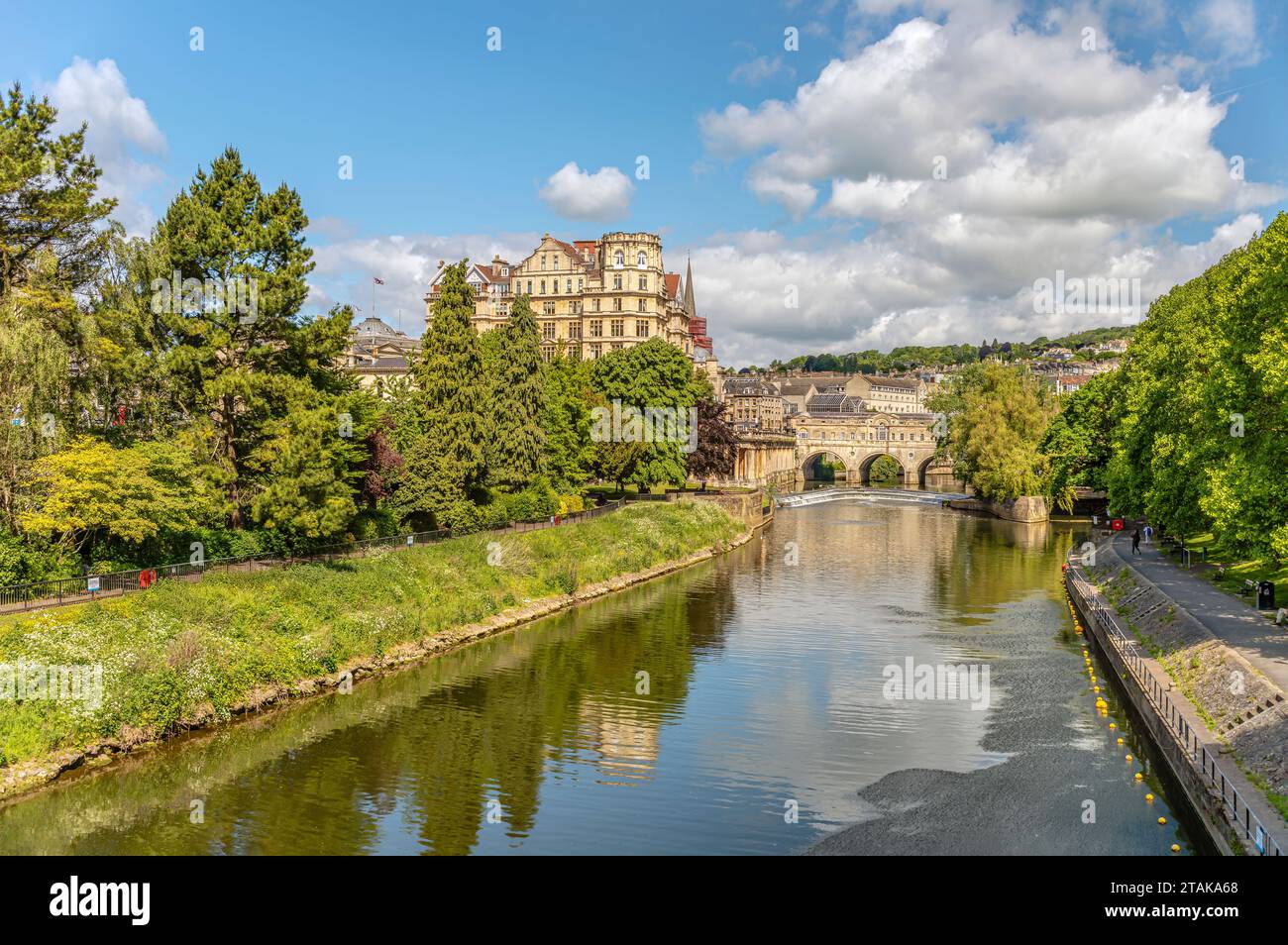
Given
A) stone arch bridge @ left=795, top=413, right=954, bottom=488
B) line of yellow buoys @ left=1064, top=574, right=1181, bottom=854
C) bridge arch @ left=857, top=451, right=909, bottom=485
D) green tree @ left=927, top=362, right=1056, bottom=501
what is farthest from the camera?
bridge arch @ left=857, top=451, right=909, bottom=485

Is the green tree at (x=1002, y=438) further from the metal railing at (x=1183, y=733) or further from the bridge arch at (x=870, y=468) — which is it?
the bridge arch at (x=870, y=468)

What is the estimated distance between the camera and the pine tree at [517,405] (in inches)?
2295

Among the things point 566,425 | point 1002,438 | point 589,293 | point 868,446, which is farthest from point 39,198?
point 868,446

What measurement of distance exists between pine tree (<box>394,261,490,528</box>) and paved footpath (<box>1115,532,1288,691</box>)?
111ft

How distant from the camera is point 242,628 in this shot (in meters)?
34.1

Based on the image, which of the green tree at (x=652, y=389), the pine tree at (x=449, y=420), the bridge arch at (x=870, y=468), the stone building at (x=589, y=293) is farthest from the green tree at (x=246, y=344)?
the bridge arch at (x=870, y=468)

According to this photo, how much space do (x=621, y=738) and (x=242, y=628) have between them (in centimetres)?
1340

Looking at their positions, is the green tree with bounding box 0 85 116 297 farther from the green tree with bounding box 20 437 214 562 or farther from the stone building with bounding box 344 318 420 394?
the stone building with bounding box 344 318 420 394

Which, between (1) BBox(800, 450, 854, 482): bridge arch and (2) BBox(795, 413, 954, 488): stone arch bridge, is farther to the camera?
(1) BBox(800, 450, 854, 482): bridge arch

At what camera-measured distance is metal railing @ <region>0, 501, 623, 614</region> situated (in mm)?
30297

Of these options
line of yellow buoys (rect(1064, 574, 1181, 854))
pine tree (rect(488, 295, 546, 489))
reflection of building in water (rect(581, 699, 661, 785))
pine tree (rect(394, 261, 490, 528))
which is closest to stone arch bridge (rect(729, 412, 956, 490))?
pine tree (rect(488, 295, 546, 489))

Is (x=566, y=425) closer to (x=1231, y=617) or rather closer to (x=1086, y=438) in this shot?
(x=1231, y=617)

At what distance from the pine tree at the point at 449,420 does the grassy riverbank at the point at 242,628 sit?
120 inches

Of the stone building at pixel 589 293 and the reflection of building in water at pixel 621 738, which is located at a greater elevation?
the stone building at pixel 589 293
